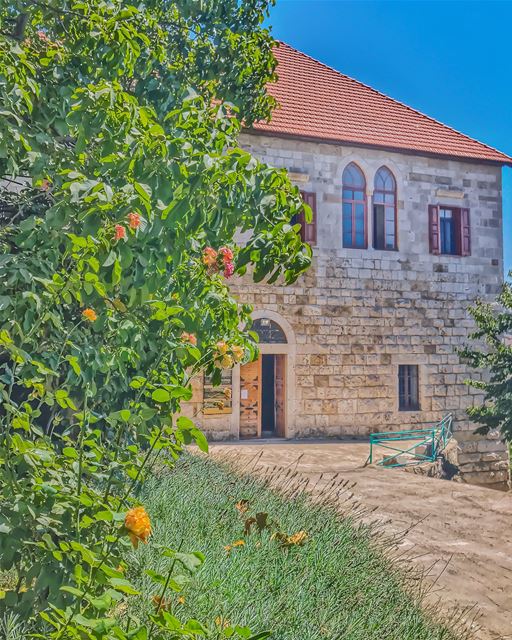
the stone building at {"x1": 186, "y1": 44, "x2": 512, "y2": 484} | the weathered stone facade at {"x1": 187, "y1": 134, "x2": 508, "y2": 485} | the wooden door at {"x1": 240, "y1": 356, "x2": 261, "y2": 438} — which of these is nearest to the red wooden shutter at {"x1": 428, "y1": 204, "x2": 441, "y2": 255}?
the stone building at {"x1": 186, "y1": 44, "x2": 512, "y2": 484}

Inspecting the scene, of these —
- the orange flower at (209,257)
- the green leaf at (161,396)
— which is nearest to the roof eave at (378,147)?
the orange flower at (209,257)

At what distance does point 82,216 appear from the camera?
201 centimetres

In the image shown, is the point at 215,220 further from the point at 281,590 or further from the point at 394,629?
the point at 394,629

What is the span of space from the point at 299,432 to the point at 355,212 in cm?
508

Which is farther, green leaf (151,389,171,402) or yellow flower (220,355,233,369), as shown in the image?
yellow flower (220,355,233,369)

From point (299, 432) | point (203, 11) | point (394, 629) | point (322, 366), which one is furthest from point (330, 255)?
point (394, 629)

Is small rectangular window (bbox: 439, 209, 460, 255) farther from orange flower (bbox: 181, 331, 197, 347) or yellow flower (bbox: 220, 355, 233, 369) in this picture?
yellow flower (bbox: 220, 355, 233, 369)

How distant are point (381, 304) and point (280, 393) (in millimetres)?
3058

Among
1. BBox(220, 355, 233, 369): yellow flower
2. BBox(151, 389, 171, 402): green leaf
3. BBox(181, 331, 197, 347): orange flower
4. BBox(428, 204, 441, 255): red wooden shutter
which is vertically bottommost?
BBox(151, 389, 171, 402): green leaf

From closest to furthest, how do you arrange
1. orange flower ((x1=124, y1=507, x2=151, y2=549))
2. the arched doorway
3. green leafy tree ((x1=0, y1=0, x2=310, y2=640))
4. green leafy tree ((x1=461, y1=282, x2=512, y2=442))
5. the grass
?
1. orange flower ((x1=124, y1=507, x2=151, y2=549))
2. green leafy tree ((x1=0, y1=0, x2=310, y2=640))
3. the grass
4. green leafy tree ((x1=461, y1=282, x2=512, y2=442))
5. the arched doorway

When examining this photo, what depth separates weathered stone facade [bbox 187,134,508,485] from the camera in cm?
1184

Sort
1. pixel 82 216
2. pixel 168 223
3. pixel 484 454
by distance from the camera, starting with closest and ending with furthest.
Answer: pixel 82 216 → pixel 168 223 → pixel 484 454

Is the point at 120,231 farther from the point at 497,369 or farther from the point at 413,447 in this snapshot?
the point at 497,369

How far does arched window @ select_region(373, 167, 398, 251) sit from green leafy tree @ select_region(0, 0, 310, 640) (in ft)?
31.9
